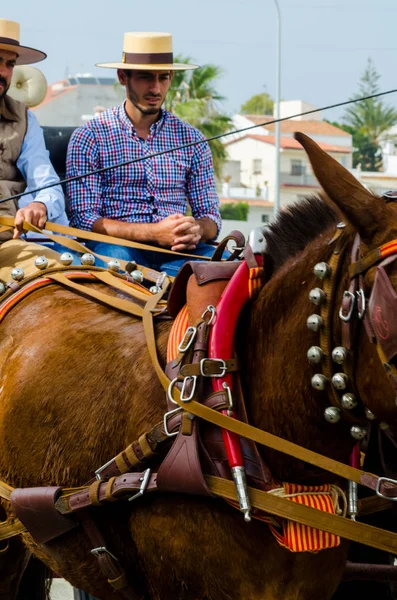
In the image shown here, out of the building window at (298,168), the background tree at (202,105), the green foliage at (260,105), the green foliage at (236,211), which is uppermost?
the background tree at (202,105)

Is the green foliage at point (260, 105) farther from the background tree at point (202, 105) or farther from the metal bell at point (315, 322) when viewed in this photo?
the metal bell at point (315, 322)

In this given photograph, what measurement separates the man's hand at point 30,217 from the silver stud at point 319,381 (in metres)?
2.07

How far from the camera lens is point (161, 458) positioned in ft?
9.96

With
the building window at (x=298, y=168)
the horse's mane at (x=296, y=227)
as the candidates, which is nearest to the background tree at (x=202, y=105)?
the building window at (x=298, y=168)

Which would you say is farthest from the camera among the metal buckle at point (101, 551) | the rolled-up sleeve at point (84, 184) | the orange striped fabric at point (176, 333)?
the rolled-up sleeve at point (84, 184)

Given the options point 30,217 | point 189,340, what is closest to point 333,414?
point 189,340

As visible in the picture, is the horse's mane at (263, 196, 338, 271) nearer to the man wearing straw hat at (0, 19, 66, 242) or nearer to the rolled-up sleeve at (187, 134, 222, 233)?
the man wearing straw hat at (0, 19, 66, 242)

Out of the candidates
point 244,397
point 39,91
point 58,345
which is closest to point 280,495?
point 244,397

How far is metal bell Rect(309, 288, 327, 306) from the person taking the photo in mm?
2717

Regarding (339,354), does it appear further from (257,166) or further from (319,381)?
(257,166)

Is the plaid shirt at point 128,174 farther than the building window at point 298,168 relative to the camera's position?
No

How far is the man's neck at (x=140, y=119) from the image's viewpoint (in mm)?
5355

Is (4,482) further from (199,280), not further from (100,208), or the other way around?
(100,208)

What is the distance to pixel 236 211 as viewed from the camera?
62.6 m
